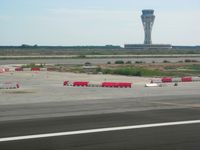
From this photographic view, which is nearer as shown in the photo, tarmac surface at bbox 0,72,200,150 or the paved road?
the paved road

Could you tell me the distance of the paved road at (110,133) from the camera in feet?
49.6

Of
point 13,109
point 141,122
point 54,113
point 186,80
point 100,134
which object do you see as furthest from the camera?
point 186,80

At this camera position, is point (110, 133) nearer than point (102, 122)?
Yes

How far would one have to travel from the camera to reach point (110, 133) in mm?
17578

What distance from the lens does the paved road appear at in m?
15.1

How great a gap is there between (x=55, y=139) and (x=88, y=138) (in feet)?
4.21

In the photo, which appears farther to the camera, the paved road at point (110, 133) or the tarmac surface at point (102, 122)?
the tarmac surface at point (102, 122)

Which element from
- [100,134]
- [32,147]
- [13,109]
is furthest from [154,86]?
[32,147]

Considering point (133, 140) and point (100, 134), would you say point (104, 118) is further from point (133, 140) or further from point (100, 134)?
point (133, 140)

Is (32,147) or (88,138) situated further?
(88,138)

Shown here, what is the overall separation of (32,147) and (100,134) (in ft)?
11.1

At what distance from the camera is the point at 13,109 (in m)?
25.9

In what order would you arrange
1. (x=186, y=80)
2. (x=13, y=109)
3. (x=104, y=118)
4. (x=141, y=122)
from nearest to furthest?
(x=141, y=122) < (x=104, y=118) < (x=13, y=109) < (x=186, y=80)

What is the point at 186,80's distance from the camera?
5450cm
